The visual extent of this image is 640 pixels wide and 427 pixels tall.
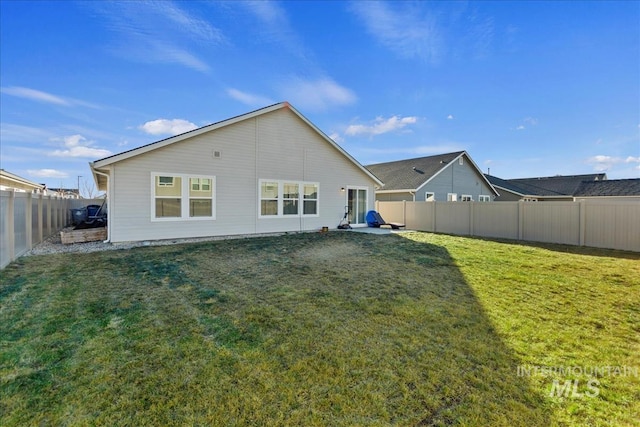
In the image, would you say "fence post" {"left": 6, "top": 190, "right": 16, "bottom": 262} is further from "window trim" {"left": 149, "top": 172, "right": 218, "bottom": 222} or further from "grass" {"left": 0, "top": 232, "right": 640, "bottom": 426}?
"window trim" {"left": 149, "top": 172, "right": 218, "bottom": 222}

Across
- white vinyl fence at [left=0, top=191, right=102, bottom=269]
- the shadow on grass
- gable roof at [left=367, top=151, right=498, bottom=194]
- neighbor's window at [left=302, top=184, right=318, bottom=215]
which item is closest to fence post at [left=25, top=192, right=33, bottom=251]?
white vinyl fence at [left=0, top=191, right=102, bottom=269]

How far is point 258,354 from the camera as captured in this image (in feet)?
9.46

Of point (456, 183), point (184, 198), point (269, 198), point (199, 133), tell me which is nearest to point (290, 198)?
point (269, 198)

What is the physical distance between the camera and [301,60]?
1423 cm

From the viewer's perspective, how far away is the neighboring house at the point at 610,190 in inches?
832

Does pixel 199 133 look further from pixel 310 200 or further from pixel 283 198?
pixel 310 200

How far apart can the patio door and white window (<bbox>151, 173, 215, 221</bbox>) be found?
23.3ft

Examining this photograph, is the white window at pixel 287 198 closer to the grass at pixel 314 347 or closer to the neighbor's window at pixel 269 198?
the neighbor's window at pixel 269 198

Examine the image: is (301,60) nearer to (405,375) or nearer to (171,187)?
(171,187)

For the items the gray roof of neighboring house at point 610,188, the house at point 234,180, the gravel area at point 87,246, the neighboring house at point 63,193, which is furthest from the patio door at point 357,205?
the neighboring house at point 63,193

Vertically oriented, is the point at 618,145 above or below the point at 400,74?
below

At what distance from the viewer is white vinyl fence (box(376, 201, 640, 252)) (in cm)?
992

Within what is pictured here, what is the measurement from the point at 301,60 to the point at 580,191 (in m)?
25.2

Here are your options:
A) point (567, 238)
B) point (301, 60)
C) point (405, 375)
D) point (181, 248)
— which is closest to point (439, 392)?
point (405, 375)
